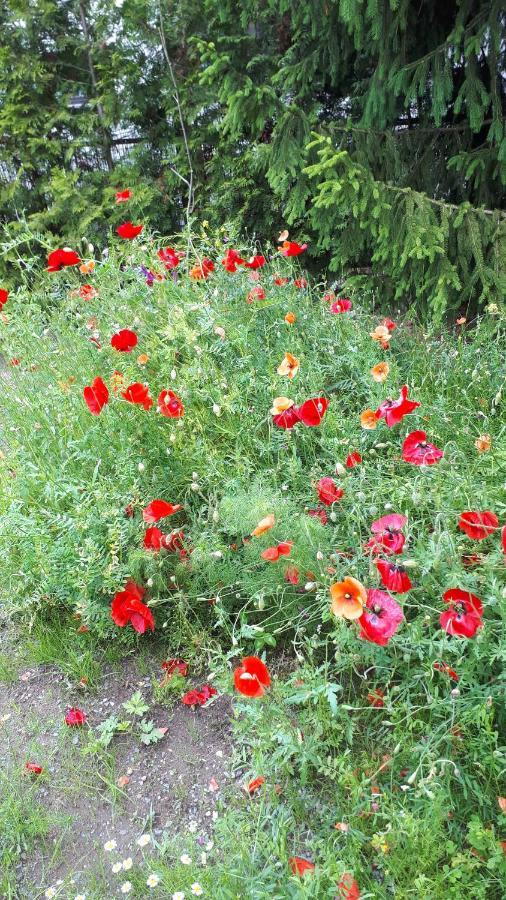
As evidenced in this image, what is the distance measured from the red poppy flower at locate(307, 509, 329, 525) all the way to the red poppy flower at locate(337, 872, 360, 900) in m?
0.88

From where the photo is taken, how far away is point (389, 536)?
4.79 feet

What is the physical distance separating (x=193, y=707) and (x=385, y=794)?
70cm

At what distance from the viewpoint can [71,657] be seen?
6.82ft

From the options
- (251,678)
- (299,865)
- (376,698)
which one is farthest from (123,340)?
(299,865)

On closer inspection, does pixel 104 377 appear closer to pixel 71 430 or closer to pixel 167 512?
pixel 71 430

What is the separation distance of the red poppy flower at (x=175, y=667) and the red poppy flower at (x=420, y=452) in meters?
0.95

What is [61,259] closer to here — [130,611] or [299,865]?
[130,611]

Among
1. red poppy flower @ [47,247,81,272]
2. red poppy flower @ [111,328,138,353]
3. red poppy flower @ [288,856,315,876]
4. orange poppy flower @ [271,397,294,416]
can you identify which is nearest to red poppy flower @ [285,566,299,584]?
orange poppy flower @ [271,397,294,416]

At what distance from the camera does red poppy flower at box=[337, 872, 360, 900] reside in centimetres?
123

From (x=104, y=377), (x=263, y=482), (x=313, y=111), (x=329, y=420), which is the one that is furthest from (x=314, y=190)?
(x=263, y=482)

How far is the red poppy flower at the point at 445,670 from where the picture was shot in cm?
135

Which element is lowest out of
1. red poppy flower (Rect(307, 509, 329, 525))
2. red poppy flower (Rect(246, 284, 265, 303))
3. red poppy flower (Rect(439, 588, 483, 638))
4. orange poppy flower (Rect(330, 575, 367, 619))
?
red poppy flower (Rect(307, 509, 329, 525))

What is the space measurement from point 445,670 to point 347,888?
469mm

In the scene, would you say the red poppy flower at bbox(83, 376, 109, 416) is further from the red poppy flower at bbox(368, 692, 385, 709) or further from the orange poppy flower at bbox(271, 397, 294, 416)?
the red poppy flower at bbox(368, 692, 385, 709)
